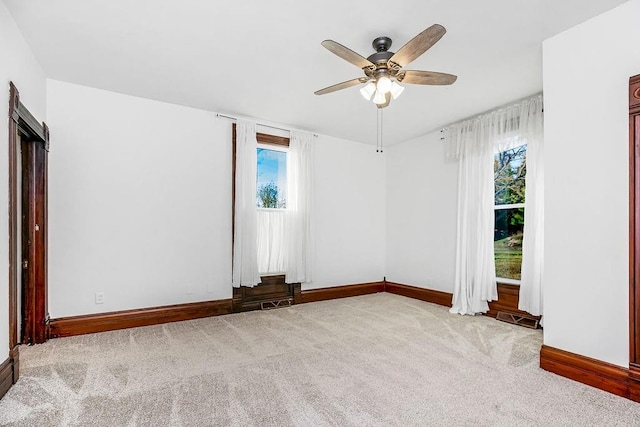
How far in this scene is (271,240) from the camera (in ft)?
15.8

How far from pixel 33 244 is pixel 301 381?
9.20ft

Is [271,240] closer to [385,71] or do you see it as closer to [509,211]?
[385,71]

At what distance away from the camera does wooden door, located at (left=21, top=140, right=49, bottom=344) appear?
312cm

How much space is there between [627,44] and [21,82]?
446 cm

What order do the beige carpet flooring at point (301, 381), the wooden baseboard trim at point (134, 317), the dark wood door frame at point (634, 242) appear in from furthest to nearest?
the wooden baseboard trim at point (134, 317), the dark wood door frame at point (634, 242), the beige carpet flooring at point (301, 381)

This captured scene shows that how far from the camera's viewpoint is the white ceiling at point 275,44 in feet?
7.63

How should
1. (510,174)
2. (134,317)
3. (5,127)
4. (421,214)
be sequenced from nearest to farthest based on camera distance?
(5,127) < (134,317) < (510,174) < (421,214)

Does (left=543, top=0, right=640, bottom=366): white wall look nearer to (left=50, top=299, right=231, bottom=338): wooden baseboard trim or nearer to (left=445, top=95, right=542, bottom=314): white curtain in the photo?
(left=445, top=95, right=542, bottom=314): white curtain

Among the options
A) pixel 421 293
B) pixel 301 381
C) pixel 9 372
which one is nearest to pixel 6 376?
pixel 9 372

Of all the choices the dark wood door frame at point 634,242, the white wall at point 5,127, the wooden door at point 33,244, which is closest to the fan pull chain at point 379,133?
the dark wood door frame at point 634,242

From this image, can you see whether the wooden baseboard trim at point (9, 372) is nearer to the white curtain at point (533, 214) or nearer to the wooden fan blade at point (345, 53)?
the wooden fan blade at point (345, 53)

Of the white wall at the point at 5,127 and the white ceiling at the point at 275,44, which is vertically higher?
the white ceiling at the point at 275,44

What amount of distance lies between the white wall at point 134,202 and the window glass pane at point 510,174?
354cm

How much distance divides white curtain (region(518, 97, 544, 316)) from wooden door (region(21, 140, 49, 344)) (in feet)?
16.4
